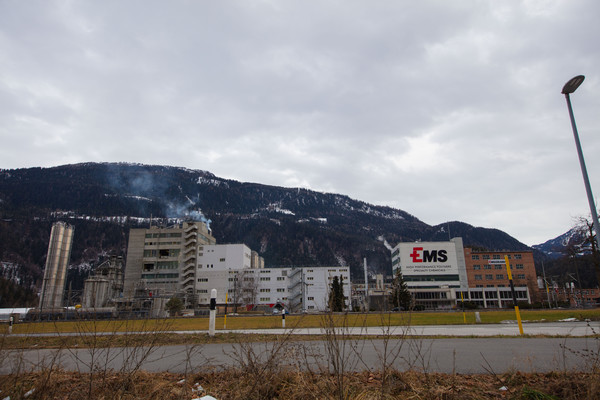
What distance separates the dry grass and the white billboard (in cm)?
9360

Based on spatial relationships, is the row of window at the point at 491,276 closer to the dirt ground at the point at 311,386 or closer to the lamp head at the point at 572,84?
the lamp head at the point at 572,84

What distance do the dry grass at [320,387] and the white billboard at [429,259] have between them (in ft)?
307

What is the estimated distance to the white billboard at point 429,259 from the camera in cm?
9356

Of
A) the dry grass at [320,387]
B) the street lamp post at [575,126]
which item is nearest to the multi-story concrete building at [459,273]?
the street lamp post at [575,126]

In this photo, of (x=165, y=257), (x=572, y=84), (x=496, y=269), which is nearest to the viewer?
(x=572, y=84)

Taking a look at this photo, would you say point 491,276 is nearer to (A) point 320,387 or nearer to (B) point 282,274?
(B) point 282,274

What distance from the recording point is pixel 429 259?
9475cm

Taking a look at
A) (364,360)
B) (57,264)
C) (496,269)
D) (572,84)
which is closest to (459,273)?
(496,269)

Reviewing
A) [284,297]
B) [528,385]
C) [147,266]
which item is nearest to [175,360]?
[528,385]

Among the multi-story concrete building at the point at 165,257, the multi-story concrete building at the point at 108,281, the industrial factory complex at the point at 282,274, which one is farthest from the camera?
the multi-story concrete building at the point at 165,257

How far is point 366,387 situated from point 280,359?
3.72 ft

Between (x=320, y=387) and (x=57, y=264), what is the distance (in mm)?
94138

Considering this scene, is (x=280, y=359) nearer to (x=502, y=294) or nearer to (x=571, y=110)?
(x=571, y=110)

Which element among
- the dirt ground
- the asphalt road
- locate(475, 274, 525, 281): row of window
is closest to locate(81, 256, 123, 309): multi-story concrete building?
the asphalt road
